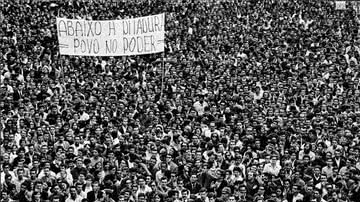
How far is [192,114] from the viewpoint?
15.7 metres

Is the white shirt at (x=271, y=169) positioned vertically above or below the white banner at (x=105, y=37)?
below

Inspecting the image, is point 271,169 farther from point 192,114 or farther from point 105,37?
point 105,37

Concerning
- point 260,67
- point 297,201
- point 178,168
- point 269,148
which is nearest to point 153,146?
point 178,168

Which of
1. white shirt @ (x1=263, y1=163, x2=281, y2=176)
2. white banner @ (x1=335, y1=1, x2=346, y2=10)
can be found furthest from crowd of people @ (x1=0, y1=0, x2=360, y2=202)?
white banner @ (x1=335, y1=1, x2=346, y2=10)

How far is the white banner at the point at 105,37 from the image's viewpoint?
54.7ft

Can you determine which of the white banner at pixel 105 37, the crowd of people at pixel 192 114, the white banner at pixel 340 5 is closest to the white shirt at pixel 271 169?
the crowd of people at pixel 192 114

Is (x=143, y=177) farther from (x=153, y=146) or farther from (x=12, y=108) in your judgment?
(x=12, y=108)

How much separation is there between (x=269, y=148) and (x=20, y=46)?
31.9ft

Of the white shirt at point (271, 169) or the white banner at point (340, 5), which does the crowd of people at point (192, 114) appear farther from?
the white banner at point (340, 5)

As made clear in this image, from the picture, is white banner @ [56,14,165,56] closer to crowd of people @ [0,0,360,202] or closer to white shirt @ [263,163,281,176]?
crowd of people @ [0,0,360,202]

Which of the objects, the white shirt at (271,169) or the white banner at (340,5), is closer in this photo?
the white shirt at (271,169)

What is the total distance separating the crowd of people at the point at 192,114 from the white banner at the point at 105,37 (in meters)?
0.90

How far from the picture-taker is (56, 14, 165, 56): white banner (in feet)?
54.7

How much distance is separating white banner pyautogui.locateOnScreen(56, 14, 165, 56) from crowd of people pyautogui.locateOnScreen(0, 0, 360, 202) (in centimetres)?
90
